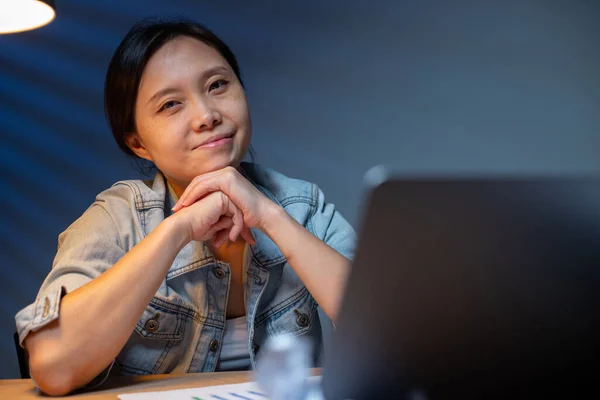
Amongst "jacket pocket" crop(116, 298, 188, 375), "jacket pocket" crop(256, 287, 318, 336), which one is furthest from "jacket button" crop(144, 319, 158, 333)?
"jacket pocket" crop(256, 287, 318, 336)

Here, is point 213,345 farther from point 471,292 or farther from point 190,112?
point 471,292

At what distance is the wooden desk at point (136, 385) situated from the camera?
97cm

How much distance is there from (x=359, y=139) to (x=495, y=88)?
0.61 m

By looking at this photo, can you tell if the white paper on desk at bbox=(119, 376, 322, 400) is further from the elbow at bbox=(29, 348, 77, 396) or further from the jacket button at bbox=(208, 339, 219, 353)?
the jacket button at bbox=(208, 339, 219, 353)

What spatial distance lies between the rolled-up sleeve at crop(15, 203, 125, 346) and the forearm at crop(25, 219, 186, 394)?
0.02 m

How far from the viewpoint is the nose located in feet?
4.16

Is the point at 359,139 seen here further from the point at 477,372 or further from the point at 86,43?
the point at 477,372

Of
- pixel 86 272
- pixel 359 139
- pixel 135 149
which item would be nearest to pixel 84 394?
pixel 86 272

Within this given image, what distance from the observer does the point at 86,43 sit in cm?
283

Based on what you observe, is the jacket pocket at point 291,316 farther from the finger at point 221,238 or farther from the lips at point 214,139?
the lips at point 214,139

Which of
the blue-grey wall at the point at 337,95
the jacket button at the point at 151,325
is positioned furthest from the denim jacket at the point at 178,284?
the blue-grey wall at the point at 337,95

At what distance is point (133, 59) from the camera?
1.36 meters

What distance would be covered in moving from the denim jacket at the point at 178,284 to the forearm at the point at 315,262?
0.50 ft

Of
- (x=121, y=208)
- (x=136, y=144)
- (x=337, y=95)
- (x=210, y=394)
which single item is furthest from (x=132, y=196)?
(x=337, y=95)
